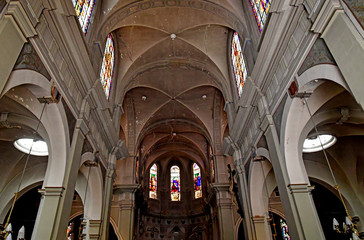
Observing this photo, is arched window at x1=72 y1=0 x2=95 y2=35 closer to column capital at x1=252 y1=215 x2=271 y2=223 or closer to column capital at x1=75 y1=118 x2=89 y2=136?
column capital at x1=75 y1=118 x2=89 y2=136

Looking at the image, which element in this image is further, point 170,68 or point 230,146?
point 170,68

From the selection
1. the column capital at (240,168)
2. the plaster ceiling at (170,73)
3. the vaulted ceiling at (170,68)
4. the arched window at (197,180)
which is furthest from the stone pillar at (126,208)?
the arched window at (197,180)

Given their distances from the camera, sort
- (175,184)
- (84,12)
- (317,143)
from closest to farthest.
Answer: (84,12) < (317,143) < (175,184)

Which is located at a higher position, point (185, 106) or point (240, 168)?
point (185, 106)

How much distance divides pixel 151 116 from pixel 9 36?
40.1 ft

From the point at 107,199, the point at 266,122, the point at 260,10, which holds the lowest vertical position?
the point at 107,199

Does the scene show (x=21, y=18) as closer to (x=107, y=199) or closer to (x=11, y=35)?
(x=11, y=35)

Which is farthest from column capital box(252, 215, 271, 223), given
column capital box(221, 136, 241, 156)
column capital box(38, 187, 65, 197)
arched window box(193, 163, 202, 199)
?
arched window box(193, 163, 202, 199)

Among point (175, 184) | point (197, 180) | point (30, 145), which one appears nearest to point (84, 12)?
point (30, 145)

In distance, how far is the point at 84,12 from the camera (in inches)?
321

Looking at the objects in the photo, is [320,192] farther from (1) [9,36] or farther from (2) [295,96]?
(1) [9,36]

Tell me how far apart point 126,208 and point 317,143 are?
996cm

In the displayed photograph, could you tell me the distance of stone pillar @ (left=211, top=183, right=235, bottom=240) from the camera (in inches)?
550

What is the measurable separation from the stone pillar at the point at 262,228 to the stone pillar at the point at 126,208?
7.28m
